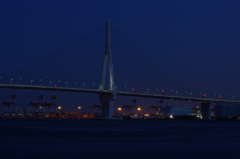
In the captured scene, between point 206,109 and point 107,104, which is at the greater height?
point 206,109

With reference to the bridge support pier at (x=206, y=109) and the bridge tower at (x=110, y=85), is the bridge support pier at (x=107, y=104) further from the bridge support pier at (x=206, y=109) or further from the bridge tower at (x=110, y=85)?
the bridge support pier at (x=206, y=109)

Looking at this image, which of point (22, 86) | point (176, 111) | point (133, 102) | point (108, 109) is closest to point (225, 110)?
point (176, 111)

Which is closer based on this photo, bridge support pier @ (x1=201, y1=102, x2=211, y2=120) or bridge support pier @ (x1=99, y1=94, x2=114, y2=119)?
bridge support pier @ (x1=99, y1=94, x2=114, y2=119)

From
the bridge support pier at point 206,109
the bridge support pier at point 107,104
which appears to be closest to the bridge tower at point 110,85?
the bridge support pier at point 107,104

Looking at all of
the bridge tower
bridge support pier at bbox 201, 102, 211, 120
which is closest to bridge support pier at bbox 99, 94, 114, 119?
the bridge tower

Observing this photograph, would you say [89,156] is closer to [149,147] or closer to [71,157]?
[71,157]

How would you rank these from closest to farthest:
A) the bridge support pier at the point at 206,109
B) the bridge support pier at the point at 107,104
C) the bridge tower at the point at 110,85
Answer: the bridge tower at the point at 110,85, the bridge support pier at the point at 107,104, the bridge support pier at the point at 206,109

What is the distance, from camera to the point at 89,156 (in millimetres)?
20438

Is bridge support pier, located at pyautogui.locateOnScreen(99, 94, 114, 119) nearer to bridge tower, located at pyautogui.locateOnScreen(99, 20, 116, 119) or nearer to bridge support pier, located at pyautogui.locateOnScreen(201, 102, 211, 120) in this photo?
bridge tower, located at pyautogui.locateOnScreen(99, 20, 116, 119)

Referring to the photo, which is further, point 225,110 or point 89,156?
point 225,110

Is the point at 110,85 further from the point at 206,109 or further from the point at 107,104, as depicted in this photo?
the point at 206,109

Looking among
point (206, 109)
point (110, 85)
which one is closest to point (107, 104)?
point (110, 85)

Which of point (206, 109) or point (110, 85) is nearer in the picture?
point (110, 85)

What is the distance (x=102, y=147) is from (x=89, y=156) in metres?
4.23
